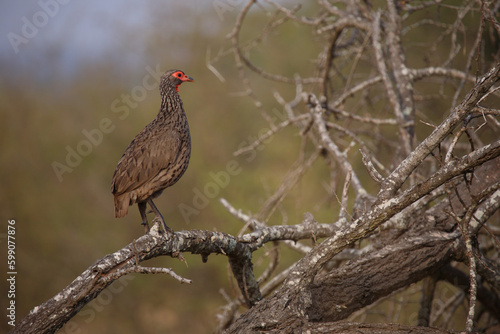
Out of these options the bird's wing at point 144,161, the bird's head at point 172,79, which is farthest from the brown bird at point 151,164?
the bird's head at point 172,79

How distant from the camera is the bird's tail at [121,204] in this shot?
3.66 metres

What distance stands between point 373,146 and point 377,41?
72.5 inches

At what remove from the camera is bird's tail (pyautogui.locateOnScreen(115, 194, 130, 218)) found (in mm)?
3664

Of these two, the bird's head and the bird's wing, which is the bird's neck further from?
the bird's wing

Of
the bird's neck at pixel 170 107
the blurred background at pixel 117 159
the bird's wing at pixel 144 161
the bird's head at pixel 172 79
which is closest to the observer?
the bird's wing at pixel 144 161

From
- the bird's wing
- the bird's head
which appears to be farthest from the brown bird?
the bird's head

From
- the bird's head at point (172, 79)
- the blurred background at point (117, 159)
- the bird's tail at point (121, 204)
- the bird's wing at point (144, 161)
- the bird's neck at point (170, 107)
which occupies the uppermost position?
the blurred background at point (117, 159)

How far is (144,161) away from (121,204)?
35 centimetres

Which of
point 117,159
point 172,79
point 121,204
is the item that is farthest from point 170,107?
point 117,159

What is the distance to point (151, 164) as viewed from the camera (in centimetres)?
368

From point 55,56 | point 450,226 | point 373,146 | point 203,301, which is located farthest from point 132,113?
point 450,226

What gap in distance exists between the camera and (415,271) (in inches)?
139

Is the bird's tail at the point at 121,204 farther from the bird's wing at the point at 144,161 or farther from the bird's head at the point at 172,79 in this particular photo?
the bird's head at the point at 172,79

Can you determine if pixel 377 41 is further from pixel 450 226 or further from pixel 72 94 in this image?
pixel 72 94
